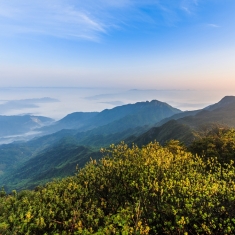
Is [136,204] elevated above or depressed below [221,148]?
below

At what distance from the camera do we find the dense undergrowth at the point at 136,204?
22.9 meters

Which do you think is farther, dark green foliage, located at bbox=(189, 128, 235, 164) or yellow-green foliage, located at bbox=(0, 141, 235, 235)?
dark green foliage, located at bbox=(189, 128, 235, 164)

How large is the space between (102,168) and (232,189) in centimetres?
2151

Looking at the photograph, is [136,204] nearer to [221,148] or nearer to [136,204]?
[136,204]

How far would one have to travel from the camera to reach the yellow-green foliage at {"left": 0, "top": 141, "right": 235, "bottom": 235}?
2294 centimetres

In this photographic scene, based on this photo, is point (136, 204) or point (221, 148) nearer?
point (136, 204)

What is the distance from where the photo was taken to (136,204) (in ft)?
81.4

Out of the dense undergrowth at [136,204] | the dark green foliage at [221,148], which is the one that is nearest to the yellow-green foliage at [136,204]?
the dense undergrowth at [136,204]

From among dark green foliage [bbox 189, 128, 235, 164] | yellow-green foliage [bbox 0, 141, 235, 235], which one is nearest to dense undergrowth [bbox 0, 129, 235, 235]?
yellow-green foliage [bbox 0, 141, 235, 235]

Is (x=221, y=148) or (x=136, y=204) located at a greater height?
(x=221, y=148)

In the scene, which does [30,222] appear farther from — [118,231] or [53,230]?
[118,231]

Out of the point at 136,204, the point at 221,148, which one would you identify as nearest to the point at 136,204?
the point at 136,204

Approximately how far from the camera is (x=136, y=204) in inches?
977

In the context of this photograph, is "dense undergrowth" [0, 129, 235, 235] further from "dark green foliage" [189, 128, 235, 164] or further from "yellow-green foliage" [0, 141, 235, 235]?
"dark green foliage" [189, 128, 235, 164]
